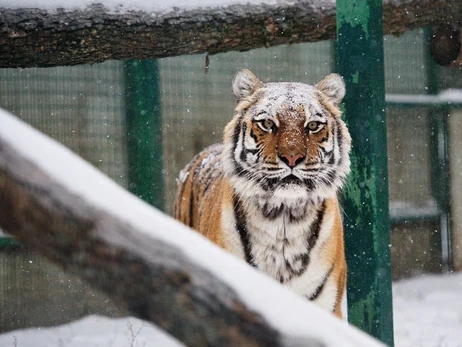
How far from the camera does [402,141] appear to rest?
5.57m

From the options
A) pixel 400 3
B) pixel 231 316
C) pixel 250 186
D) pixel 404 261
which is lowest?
pixel 404 261

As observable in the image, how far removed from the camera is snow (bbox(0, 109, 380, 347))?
1.05 metres

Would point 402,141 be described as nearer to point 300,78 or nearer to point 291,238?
point 300,78

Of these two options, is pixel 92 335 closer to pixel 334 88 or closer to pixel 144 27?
pixel 144 27

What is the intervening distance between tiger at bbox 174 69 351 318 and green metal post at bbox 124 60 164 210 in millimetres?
1196

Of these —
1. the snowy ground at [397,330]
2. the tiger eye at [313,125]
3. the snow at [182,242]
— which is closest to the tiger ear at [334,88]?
the tiger eye at [313,125]

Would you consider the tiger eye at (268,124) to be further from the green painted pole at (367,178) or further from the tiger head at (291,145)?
the green painted pole at (367,178)

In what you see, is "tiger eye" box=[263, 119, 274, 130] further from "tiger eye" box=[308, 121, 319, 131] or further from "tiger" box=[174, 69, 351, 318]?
"tiger eye" box=[308, 121, 319, 131]

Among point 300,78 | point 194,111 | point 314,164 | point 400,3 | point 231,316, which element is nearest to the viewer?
point 231,316

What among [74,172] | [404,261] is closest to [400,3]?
[404,261]

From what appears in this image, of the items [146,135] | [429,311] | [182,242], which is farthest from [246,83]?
[429,311]

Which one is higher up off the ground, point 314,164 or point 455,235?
point 314,164

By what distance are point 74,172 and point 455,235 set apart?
4855 millimetres

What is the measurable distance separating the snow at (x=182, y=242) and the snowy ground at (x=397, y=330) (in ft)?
6.94
